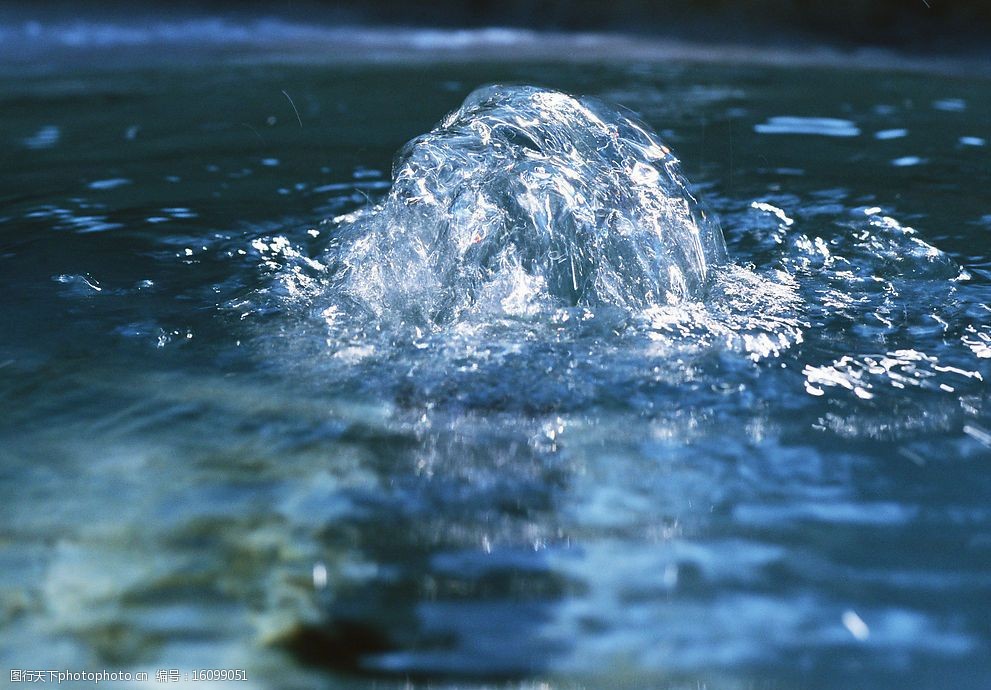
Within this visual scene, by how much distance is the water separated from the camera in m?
1.25

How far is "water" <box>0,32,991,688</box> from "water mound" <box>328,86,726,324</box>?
1.2 inches

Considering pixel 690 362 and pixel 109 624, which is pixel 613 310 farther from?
pixel 109 624

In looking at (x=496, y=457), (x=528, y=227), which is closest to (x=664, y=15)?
(x=528, y=227)

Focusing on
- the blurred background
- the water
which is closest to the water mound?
the water

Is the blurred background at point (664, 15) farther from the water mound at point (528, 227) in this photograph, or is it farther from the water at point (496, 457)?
the water mound at point (528, 227)

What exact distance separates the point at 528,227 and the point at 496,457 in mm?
865

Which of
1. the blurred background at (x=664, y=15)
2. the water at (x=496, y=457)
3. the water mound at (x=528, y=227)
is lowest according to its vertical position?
the water at (x=496, y=457)

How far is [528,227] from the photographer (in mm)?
2396

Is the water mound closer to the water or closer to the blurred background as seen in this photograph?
the water

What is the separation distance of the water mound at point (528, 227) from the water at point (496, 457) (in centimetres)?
3

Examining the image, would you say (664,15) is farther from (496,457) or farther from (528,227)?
(496,457)

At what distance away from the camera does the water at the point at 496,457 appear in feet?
4.09

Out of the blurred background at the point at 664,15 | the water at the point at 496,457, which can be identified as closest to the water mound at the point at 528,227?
the water at the point at 496,457

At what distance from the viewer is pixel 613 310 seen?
2.25 m
